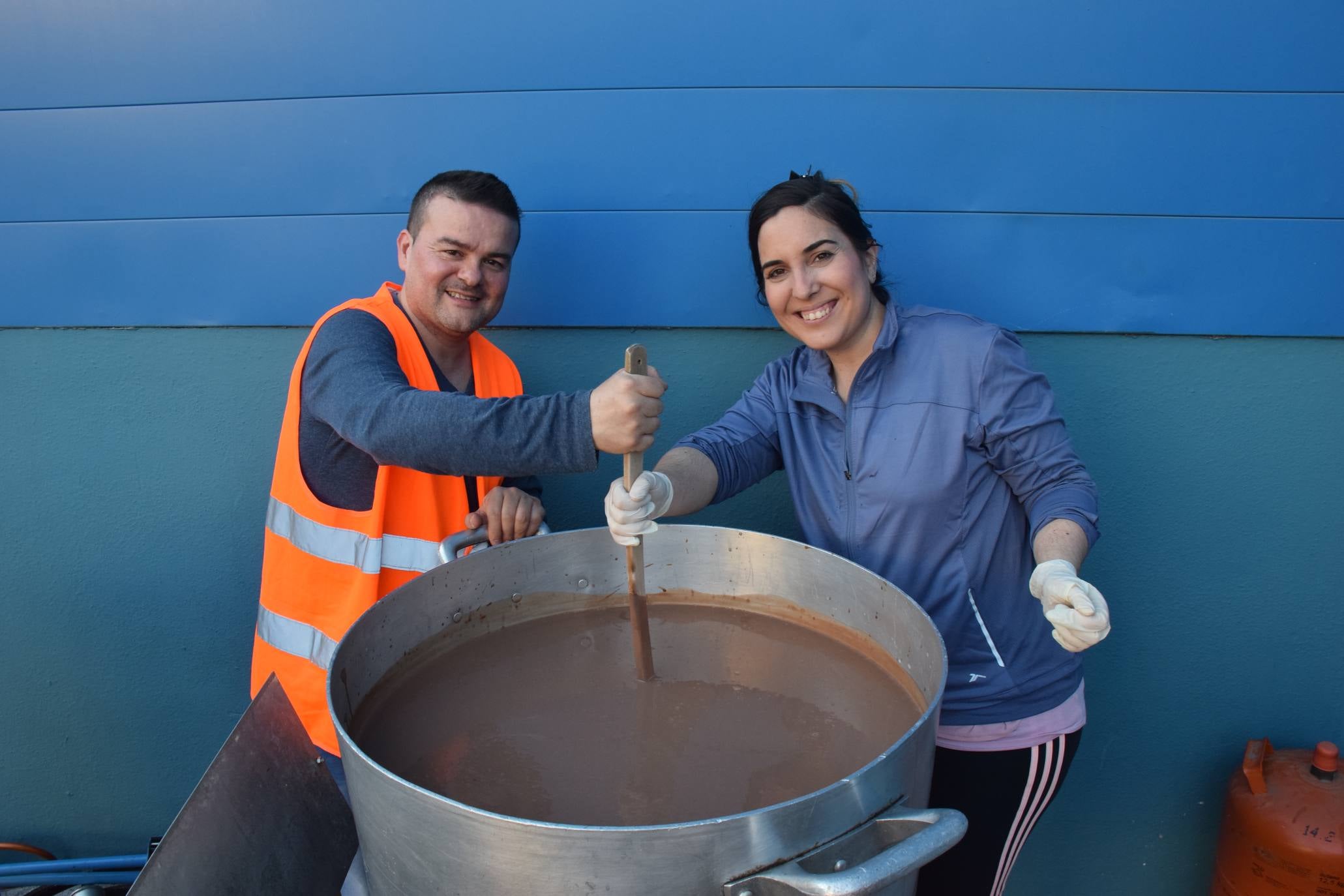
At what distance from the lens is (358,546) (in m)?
1.63

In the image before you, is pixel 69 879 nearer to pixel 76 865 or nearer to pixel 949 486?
pixel 76 865

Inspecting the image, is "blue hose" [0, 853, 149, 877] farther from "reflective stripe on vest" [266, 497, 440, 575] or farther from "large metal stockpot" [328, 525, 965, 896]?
"large metal stockpot" [328, 525, 965, 896]

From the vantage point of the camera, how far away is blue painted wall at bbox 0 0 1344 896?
71.1 inches

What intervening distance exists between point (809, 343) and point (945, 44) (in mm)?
749

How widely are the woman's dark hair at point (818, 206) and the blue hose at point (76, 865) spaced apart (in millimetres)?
2184

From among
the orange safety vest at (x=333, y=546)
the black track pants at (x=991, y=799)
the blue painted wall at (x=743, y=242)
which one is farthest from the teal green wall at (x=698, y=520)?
the black track pants at (x=991, y=799)

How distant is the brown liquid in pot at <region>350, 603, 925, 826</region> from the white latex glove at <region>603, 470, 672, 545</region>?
10.1 inches

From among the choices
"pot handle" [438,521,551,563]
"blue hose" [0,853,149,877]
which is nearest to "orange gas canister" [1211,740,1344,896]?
"pot handle" [438,521,551,563]

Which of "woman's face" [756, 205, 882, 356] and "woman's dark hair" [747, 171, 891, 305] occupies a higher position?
"woman's dark hair" [747, 171, 891, 305]

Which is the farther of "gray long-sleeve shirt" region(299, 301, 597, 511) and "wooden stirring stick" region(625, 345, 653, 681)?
"wooden stirring stick" region(625, 345, 653, 681)

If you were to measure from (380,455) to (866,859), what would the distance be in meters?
0.93

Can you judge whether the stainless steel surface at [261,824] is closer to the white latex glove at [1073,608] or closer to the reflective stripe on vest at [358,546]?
the reflective stripe on vest at [358,546]

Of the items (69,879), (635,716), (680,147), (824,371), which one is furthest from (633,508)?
(69,879)

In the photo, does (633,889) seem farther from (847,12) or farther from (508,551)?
(847,12)
